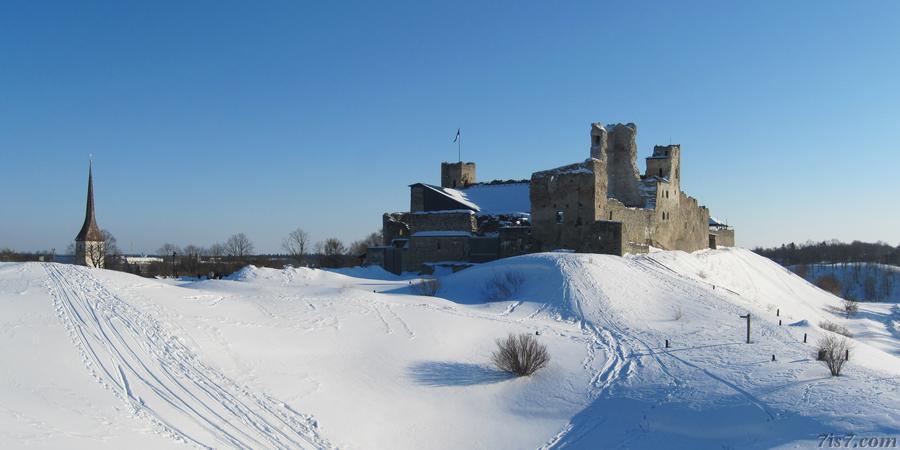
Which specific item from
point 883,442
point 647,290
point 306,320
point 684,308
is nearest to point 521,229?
point 647,290

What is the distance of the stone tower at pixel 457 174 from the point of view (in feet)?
168

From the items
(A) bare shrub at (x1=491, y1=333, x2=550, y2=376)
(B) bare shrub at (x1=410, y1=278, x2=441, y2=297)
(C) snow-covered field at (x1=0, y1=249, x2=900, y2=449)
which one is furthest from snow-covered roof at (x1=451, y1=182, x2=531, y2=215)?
(A) bare shrub at (x1=491, y1=333, x2=550, y2=376)

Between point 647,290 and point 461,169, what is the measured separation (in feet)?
90.2

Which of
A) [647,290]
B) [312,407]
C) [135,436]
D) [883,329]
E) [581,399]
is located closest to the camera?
[135,436]

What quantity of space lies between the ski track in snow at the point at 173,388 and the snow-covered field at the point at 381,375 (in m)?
0.05

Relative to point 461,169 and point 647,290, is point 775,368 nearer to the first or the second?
point 647,290

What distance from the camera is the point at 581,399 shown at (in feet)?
49.4

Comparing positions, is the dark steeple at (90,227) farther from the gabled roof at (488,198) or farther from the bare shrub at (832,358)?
the bare shrub at (832,358)

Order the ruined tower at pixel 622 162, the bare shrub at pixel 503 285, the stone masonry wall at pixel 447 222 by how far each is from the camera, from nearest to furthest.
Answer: the bare shrub at pixel 503 285 < the stone masonry wall at pixel 447 222 < the ruined tower at pixel 622 162

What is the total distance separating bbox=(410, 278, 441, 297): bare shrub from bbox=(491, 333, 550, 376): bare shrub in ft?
34.3

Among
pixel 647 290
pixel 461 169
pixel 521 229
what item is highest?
pixel 461 169

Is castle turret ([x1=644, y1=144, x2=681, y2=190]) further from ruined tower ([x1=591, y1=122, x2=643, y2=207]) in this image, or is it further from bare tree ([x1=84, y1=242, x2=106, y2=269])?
bare tree ([x1=84, y1=242, x2=106, y2=269])

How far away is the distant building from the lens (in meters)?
33.5

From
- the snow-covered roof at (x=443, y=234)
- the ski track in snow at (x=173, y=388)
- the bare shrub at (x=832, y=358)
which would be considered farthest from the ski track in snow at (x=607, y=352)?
the snow-covered roof at (x=443, y=234)
